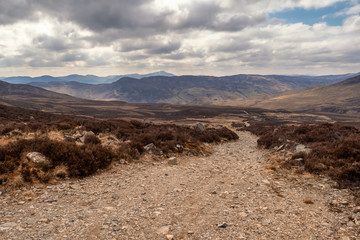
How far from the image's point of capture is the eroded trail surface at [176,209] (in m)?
6.28

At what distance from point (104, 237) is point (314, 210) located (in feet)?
23.7

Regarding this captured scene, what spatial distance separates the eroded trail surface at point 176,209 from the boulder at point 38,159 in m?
1.53

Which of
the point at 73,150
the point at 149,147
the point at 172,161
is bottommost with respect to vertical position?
the point at 172,161

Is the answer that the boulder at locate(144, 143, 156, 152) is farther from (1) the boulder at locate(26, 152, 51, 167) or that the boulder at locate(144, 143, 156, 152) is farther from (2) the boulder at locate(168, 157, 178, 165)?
(1) the boulder at locate(26, 152, 51, 167)

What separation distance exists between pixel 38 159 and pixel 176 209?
287 inches

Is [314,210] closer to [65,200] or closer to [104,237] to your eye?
[104,237]

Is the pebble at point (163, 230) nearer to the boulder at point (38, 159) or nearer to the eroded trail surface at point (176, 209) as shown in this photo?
the eroded trail surface at point (176, 209)

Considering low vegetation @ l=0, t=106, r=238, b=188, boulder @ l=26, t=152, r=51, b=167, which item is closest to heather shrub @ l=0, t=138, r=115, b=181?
low vegetation @ l=0, t=106, r=238, b=188

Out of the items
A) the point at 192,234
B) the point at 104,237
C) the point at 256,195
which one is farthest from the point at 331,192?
the point at 104,237

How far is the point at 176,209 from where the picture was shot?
26.0ft

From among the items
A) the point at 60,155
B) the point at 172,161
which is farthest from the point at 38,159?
the point at 172,161

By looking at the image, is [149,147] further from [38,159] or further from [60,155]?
[38,159]

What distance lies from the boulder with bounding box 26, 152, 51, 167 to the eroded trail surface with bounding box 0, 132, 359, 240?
1530mm

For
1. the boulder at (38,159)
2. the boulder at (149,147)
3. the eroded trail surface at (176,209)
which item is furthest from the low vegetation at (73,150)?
the eroded trail surface at (176,209)
